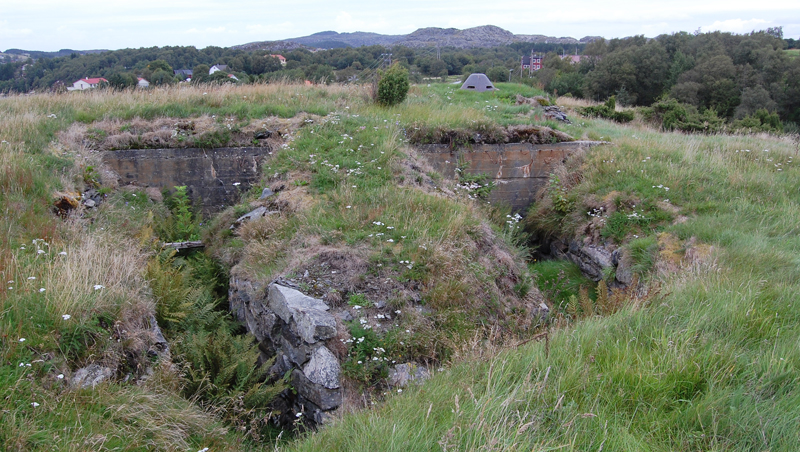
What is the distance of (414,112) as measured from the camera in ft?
35.6

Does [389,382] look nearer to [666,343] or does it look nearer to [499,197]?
[666,343]

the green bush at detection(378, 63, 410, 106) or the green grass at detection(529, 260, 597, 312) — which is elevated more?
the green bush at detection(378, 63, 410, 106)

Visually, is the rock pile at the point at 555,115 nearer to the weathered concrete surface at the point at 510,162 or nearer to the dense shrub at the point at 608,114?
the weathered concrete surface at the point at 510,162

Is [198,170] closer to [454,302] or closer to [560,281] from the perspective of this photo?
[454,302]

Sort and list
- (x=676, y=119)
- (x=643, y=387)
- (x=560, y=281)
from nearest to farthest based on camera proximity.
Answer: (x=643, y=387) → (x=560, y=281) → (x=676, y=119)

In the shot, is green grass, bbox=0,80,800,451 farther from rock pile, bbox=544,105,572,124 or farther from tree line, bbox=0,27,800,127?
tree line, bbox=0,27,800,127

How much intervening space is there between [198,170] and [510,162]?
6.34 meters

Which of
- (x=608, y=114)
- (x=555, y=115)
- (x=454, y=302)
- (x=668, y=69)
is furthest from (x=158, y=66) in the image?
(x=668, y=69)

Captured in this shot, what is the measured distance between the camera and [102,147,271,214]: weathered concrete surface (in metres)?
8.98

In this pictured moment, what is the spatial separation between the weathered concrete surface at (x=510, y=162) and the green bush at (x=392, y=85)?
2396mm

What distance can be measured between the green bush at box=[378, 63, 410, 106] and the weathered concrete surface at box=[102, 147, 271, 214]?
3596 mm

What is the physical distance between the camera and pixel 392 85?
11.6m

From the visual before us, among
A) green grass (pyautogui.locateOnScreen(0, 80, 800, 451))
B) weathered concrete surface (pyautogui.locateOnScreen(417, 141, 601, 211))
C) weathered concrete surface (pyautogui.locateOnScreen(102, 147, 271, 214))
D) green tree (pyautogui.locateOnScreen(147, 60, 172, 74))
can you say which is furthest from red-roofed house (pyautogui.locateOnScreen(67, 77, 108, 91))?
weathered concrete surface (pyautogui.locateOnScreen(417, 141, 601, 211))

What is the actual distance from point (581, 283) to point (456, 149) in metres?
3.82
